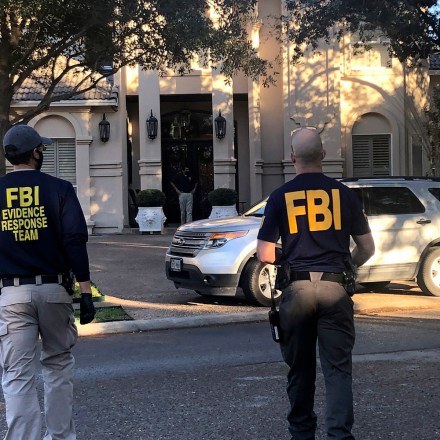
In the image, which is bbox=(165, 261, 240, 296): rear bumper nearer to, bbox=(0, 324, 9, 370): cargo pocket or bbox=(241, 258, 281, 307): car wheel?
bbox=(241, 258, 281, 307): car wheel

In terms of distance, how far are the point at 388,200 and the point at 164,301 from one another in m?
3.90

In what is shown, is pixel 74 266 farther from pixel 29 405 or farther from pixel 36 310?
pixel 29 405

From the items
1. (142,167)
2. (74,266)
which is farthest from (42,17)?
(142,167)

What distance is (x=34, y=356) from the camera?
3746 mm

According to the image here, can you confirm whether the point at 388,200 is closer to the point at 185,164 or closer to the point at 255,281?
the point at 255,281

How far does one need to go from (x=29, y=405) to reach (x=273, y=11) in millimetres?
19396

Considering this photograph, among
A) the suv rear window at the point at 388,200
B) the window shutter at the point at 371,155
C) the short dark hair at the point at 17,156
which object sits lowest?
the suv rear window at the point at 388,200

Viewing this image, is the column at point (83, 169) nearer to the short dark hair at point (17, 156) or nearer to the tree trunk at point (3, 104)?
the tree trunk at point (3, 104)

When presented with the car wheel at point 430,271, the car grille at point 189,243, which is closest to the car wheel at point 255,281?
the car grille at point 189,243

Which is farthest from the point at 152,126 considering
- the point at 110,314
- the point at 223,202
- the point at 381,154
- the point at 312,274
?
the point at 312,274

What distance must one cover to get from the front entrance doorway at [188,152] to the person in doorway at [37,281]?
Result: 60.5 ft

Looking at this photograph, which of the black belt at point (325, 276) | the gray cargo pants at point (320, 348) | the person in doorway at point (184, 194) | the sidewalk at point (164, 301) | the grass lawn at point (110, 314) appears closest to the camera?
the gray cargo pants at point (320, 348)

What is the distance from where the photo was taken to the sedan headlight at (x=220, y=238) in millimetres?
9414

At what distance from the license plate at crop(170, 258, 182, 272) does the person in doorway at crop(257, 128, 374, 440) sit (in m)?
5.78
